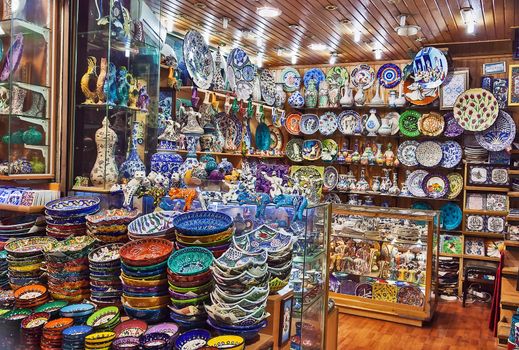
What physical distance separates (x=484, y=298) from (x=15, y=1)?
5.41 metres

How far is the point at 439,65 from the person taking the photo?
5.62 metres

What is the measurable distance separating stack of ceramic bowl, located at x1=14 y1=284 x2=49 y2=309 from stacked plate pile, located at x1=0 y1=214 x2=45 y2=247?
15.4 inches

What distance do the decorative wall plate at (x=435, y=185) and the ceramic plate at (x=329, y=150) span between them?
47.1 inches

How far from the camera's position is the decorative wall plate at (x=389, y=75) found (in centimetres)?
624

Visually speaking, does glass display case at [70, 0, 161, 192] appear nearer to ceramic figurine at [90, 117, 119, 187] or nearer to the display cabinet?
ceramic figurine at [90, 117, 119, 187]

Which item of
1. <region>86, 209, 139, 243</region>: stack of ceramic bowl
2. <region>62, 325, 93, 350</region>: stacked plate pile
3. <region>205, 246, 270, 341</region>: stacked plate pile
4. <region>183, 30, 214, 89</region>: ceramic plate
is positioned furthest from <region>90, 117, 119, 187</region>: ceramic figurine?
<region>183, 30, 214, 89</region>: ceramic plate

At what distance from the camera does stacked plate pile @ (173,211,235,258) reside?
2043 mm

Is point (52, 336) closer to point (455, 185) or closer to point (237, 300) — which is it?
point (237, 300)

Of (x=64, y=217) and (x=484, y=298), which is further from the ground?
(x=64, y=217)

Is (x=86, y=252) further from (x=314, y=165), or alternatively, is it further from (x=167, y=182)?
(x=314, y=165)

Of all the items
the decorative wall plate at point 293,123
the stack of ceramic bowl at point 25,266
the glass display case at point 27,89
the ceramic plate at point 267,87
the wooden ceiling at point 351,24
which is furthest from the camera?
the decorative wall plate at point 293,123

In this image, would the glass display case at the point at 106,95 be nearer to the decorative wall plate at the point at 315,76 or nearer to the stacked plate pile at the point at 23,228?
the stacked plate pile at the point at 23,228

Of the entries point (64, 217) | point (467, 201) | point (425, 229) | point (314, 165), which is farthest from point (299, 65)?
point (64, 217)

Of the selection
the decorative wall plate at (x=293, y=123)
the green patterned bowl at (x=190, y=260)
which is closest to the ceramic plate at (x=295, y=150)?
the decorative wall plate at (x=293, y=123)
